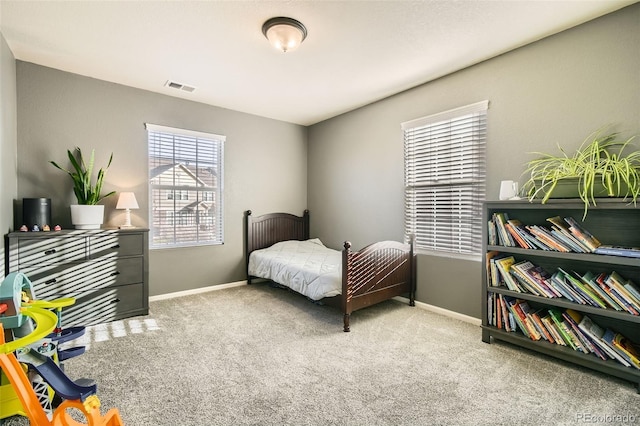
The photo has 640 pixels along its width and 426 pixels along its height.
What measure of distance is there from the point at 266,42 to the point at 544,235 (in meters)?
2.69

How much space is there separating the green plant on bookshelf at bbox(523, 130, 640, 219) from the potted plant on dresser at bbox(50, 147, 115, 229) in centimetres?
389

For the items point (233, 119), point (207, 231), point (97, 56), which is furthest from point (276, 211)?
point (97, 56)

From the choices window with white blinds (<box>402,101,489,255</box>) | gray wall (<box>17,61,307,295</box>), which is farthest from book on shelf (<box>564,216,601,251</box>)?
gray wall (<box>17,61,307,295</box>)

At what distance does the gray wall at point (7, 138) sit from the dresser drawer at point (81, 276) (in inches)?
10.4

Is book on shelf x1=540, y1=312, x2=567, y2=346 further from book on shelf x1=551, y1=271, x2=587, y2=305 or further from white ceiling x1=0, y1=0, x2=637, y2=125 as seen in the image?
white ceiling x1=0, y1=0, x2=637, y2=125

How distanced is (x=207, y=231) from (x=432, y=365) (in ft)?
10.4

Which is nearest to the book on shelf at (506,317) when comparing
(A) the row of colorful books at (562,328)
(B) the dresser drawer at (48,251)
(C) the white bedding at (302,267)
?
(A) the row of colorful books at (562,328)

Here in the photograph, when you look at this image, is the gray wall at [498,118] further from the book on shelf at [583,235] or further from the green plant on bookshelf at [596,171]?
the book on shelf at [583,235]

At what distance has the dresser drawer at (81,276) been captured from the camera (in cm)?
263

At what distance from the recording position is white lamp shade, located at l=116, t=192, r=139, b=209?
3.20 metres

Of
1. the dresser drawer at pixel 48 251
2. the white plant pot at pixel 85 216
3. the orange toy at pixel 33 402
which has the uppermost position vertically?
the white plant pot at pixel 85 216

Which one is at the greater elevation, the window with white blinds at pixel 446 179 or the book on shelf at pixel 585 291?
the window with white blinds at pixel 446 179

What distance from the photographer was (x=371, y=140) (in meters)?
3.98

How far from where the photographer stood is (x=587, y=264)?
7.50 ft
